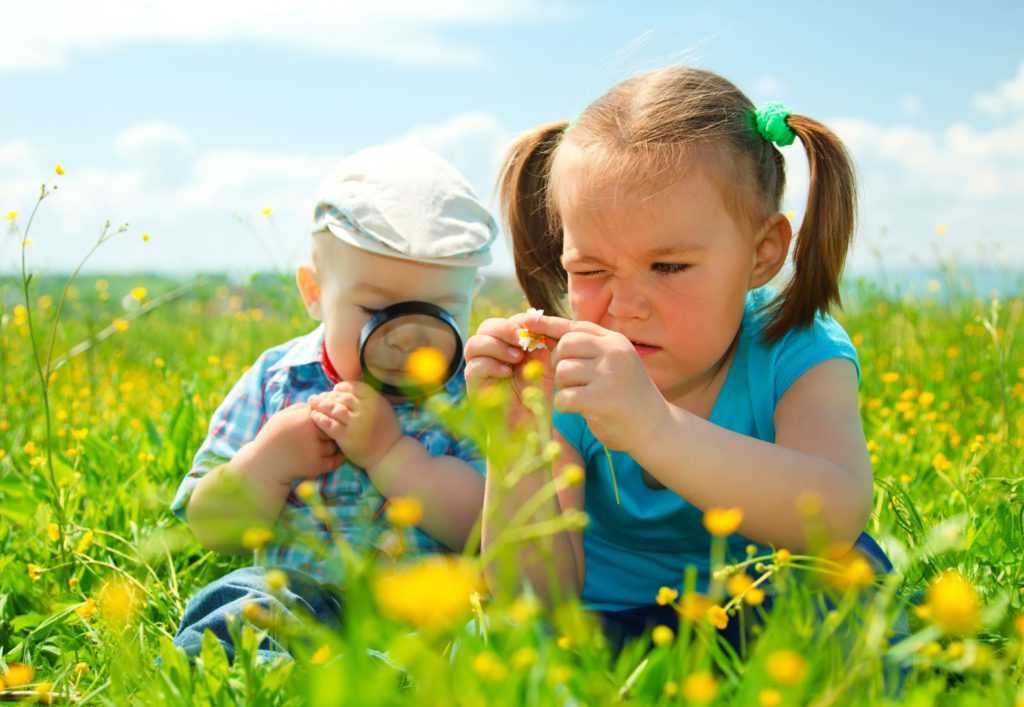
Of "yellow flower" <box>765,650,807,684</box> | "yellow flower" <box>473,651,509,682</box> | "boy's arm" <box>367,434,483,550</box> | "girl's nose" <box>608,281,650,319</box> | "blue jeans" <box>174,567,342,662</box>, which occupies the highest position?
"girl's nose" <box>608,281,650,319</box>

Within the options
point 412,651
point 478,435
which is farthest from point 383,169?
point 412,651

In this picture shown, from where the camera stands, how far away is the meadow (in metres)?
1.07

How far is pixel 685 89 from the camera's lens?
2.17 m

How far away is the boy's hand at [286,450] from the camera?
7.92ft

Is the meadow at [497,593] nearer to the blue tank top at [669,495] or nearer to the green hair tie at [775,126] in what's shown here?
the blue tank top at [669,495]

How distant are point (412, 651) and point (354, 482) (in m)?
1.59

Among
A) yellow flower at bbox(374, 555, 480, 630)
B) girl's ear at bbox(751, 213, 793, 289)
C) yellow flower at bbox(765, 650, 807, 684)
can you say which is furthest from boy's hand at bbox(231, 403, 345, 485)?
yellow flower at bbox(765, 650, 807, 684)

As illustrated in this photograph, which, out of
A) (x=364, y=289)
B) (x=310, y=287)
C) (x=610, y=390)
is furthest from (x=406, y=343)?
(x=610, y=390)

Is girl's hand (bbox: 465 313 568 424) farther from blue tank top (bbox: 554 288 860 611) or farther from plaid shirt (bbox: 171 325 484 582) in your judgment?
plaid shirt (bbox: 171 325 484 582)

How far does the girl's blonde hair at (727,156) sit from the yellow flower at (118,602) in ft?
3.90

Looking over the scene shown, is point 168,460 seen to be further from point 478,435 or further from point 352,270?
point 478,435

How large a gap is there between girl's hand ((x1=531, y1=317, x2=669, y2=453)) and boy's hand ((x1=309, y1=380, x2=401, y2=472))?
0.81m

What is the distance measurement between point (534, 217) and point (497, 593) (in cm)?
101

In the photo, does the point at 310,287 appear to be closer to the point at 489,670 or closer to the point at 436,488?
the point at 436,488
